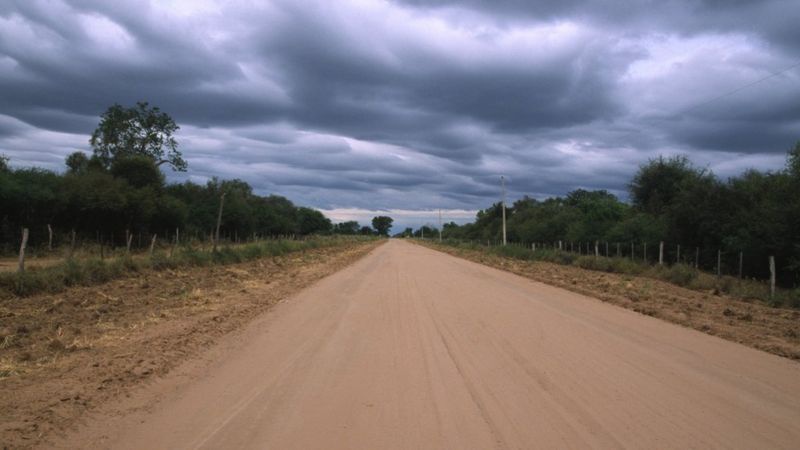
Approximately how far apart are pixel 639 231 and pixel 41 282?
3906 centimetres

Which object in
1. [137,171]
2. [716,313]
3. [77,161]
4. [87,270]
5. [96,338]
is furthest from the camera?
[77,161]

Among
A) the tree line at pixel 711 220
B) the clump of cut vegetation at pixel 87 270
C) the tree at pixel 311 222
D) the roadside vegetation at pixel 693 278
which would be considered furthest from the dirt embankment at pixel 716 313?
the tree at pixel 311 222

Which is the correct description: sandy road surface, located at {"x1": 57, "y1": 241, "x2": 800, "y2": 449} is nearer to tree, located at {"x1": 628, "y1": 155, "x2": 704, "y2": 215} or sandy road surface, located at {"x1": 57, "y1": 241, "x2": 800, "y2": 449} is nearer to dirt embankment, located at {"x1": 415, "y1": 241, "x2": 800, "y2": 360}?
dirt embankment, located at {"x1": 415, "y1": 241, "x2": 800, "y2": 360}

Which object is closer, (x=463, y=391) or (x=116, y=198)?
→ (x=463, y=391)

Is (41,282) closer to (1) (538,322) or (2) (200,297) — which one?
(2) (200,297)

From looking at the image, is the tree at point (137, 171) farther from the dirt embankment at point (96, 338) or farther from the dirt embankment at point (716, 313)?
the dirt embankment at point (716, 313)

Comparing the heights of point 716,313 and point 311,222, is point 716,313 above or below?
below

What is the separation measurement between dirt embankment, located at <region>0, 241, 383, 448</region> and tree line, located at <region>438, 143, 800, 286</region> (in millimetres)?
21012

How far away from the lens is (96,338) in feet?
31.7

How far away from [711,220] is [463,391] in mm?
31758

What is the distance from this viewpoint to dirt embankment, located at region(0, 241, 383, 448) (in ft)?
19.5

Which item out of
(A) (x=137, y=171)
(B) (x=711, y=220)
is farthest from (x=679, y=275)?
(A) (x=137, y=171)

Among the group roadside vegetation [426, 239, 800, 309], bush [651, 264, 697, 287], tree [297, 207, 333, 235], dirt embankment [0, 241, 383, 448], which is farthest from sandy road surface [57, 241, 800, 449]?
tree [297, 207, 333, 235]

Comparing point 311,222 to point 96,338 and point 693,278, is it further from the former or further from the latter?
point 96,338
